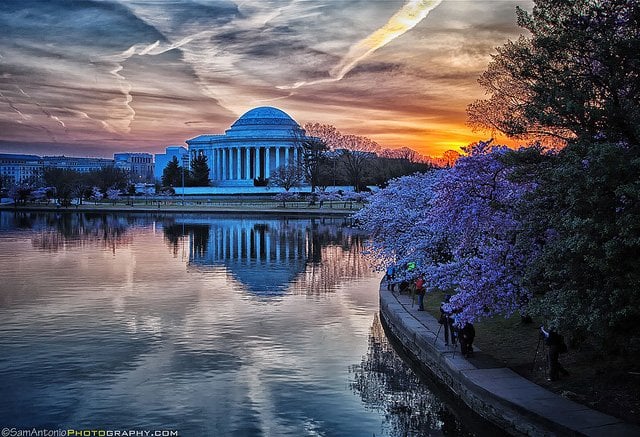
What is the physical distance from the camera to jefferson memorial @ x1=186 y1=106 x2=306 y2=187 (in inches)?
5706

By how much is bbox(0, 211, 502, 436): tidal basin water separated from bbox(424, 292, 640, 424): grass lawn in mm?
2091

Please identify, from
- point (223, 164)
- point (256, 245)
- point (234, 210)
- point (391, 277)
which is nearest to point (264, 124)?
point (223, 164)

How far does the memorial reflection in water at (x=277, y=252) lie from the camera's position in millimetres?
33475

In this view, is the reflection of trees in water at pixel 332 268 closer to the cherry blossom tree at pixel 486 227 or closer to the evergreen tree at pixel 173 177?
the cherry blossom tree at pixel 486 227

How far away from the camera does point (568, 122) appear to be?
13.6m

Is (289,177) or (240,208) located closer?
(240,208)

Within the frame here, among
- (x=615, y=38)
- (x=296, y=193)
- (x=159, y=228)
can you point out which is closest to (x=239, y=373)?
(x=615, y=38)

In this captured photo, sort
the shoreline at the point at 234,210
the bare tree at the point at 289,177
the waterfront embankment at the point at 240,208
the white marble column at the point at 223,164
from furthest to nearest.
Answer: the white marble column at the point at 223,164
the bare tree at the point at 289,177
the waterfront embankment at the point at 240,208
the shoreline at the point at 234,210

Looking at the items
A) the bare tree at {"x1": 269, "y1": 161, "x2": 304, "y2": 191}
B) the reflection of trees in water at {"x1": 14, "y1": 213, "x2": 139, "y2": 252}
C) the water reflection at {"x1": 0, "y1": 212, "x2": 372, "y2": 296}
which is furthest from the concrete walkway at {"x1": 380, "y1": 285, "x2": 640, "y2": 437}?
the bare tree at {"x1": 269, "y1": 161, "x2": 304, "y2": 191}

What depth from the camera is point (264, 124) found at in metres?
153

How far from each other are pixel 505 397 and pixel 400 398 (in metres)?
3.04

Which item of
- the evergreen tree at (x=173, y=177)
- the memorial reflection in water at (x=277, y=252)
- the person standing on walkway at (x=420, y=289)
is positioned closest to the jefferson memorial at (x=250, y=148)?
the evergreen tree at (x=173, y=177)

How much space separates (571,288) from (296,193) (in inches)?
3930

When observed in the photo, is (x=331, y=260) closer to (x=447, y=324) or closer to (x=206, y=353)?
(x=206, y=353)
